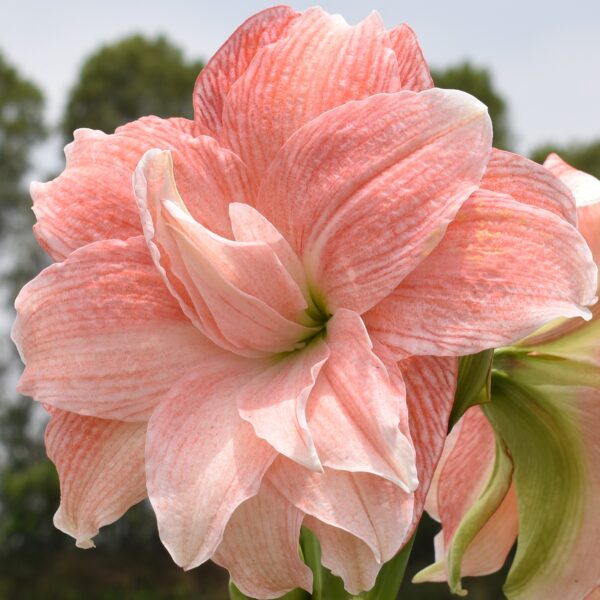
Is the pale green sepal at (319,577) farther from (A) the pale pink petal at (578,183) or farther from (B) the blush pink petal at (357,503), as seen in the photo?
(A) the pale pink petal at (578,183)

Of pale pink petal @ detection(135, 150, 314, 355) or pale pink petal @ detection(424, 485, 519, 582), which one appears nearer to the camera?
pale pink petal @ detection(135, 150, 314, 355)

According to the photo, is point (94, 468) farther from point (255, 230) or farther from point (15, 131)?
point (15, 131)

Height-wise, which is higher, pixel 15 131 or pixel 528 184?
pixel 528 184

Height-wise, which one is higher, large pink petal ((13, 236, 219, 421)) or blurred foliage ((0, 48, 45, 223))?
large pink petal ((13, 236, 219, 421))

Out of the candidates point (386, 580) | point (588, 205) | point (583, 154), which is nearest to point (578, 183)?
point (588, 205)

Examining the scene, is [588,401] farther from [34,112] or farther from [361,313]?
[34,112]

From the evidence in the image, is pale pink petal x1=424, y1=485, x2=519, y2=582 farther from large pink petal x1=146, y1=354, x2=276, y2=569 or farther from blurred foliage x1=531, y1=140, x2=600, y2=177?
blurred foliage x1=531, y1=140, x2=600, y2=177

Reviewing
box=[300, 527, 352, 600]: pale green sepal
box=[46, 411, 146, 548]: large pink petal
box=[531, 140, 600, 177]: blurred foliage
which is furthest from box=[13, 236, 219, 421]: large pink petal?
box=[531, 140, 600, 177]: blurred foliage

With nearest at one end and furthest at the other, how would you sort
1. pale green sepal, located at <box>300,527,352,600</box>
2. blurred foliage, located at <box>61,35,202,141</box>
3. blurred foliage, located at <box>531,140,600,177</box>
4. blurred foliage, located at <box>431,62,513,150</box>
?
1. pale green sepal, located at <box>300,527,352,600</box>
2. blurred foliage, located at <box>531,140,600,177</box>
3. blurred foliage, located at <box>431,62,513,150</box>
4. blurred foliage, located at <box>61,35,202,141</box>

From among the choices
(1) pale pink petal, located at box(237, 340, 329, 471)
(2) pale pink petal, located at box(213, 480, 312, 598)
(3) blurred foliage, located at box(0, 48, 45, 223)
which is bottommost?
(3) blurred foliage, located at box(0, 48, 45, 223)
